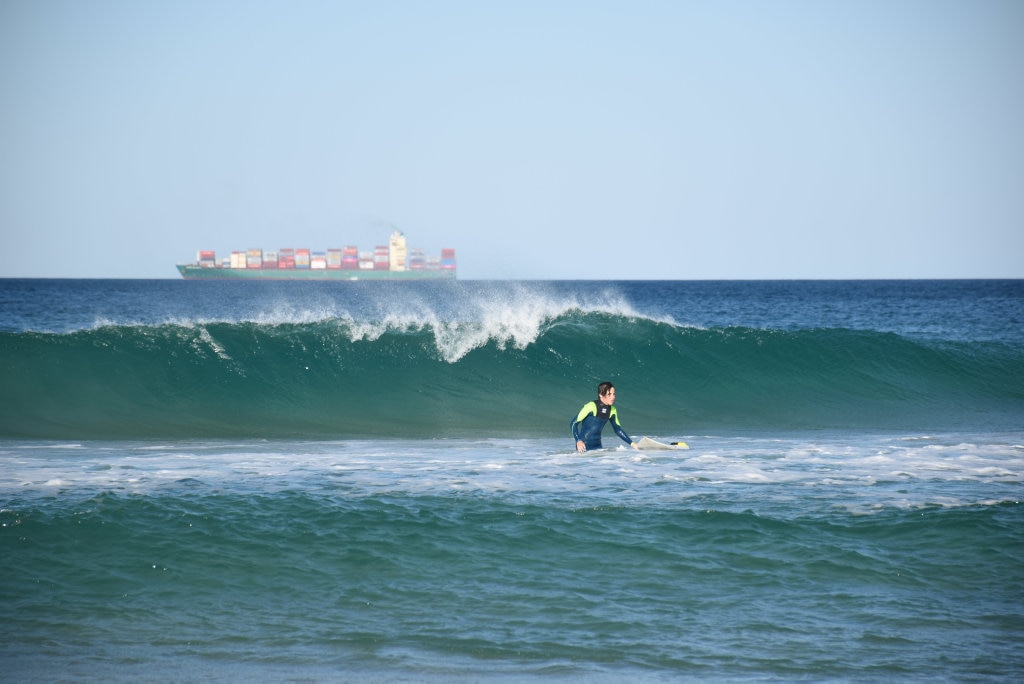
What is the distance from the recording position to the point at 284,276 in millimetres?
180625

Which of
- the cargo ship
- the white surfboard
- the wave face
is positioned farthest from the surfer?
the cargo ship

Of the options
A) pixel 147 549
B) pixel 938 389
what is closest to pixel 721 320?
pixel 938 389

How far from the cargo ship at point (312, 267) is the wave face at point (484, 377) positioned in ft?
522

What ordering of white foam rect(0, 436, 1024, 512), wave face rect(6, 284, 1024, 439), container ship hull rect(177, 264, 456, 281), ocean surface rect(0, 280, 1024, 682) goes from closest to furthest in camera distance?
ocean surface rect(0, 280, 1024, 682) < white foam rect(0, 436, 1024, 512) < wave face rect(6, 284, 1024, 439) < container ship hull rect(177, 264, 456, 281)

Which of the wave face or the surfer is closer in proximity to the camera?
the surfer

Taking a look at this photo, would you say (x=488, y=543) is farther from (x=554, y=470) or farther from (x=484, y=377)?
(x=484, y=377)

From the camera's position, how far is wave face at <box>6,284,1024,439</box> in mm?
18750

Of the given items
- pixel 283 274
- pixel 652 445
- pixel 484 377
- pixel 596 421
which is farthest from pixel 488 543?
pixel 283 274

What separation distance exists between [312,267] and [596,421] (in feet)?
577

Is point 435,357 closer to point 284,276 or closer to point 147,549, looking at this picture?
point 147,549

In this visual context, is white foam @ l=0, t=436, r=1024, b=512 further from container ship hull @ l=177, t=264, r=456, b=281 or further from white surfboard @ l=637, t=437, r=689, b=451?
container ship hull @ l=177, t=264, r=456, b=281

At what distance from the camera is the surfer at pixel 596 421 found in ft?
43.5

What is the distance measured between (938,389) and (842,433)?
8.08 meters

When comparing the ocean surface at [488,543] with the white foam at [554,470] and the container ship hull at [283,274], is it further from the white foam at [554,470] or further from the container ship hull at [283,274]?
the container ship hull at [283,274]
